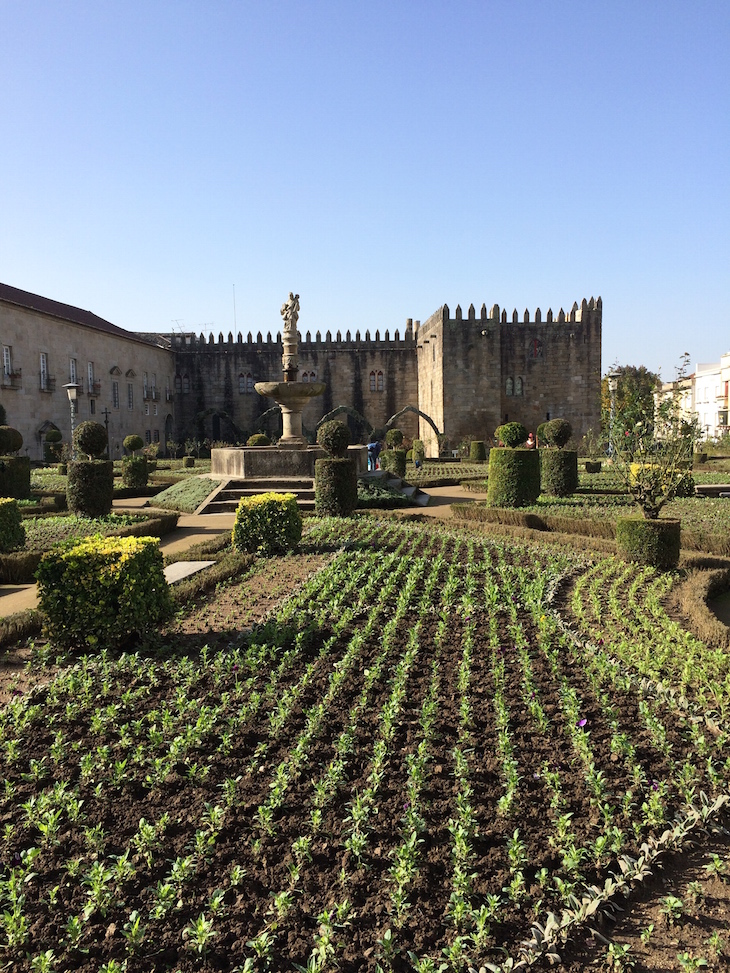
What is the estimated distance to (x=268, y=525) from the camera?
9109 mm

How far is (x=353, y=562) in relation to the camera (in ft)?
27.1

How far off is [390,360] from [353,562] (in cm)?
3147

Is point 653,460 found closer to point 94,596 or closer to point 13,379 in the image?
point 94,596

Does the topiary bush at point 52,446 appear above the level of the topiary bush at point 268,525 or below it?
above

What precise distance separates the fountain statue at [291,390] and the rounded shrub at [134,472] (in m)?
3.40

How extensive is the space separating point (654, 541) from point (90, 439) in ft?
30.7

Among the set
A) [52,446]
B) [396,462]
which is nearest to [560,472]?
[396,462]

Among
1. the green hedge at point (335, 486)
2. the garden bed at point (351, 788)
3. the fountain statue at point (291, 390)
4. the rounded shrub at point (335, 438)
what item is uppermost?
the fountain statue at point (291, 390)

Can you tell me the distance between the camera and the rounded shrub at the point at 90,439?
12234mm

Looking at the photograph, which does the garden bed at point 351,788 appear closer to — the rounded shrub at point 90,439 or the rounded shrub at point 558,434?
the rounded shrub at point 90,439

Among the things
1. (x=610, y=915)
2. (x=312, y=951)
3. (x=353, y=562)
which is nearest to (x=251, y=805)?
(x=312, y=951)

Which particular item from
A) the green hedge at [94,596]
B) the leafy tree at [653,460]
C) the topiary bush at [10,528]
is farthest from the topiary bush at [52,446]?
the green hedge at [94,596]

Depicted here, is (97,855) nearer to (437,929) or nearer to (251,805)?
(251,805)

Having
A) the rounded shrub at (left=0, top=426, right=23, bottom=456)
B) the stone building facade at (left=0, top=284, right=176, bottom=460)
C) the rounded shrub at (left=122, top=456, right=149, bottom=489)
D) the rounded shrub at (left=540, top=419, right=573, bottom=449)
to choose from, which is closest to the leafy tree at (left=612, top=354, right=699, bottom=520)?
the rounded shrub at (left=540, top=419, right=573, bottom=449)
